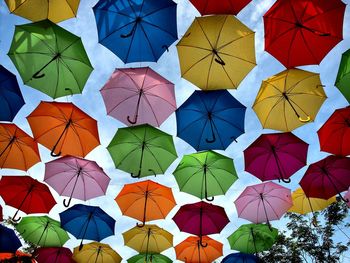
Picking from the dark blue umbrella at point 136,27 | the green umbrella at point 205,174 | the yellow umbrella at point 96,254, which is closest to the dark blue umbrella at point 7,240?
the yellow umbrella at point 96,254

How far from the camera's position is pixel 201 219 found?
37.7 feet

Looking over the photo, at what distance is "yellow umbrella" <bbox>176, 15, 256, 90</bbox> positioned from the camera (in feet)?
25.1

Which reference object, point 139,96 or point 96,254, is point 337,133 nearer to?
point 139,96

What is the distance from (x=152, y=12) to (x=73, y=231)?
8634 millimetres

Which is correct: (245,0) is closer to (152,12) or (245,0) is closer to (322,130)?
(152,12)

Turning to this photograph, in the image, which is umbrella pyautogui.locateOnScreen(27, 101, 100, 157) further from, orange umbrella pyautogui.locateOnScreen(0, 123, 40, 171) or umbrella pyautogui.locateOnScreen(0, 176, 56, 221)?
umbrella pyautogui.locateOnScreen(0, 176, 56, 221)

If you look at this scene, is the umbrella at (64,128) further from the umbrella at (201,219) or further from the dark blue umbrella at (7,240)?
the umbrella at (201,219)

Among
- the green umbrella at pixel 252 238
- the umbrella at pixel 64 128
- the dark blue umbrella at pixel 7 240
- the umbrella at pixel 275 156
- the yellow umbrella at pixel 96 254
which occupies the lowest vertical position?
the dark blue umbrella at pixel 7 240

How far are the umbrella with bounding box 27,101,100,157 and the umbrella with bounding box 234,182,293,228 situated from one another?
5.67 m

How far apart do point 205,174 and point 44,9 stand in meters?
6.70

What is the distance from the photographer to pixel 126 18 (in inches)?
303

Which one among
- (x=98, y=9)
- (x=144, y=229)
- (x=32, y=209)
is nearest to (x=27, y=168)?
(x=32, y=209)

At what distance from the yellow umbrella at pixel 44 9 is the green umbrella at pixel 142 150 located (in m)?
3.50

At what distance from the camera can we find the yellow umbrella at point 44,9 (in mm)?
7242
